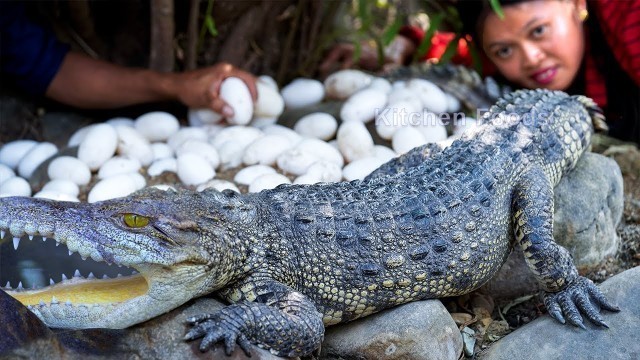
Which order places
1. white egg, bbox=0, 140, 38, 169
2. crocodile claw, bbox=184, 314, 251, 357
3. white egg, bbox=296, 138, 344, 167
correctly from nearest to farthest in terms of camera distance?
crocodile claw, bbox=184, 314, 251, 357, white egg, bbox=296, 138, 344, 167, white egg, bbox=0, 140, 38, 169

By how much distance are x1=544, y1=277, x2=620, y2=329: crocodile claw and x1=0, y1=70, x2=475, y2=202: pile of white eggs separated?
119 centimetres

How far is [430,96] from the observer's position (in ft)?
13.9

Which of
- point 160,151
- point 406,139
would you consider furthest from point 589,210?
point 160,151

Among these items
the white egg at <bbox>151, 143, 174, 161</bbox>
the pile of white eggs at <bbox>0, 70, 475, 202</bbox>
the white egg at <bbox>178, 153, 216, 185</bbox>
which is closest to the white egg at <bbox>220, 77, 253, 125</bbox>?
the pile of white eggs at <bbox>0, 70, 475, 202</bbox>

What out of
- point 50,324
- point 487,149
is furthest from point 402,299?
point 50,324

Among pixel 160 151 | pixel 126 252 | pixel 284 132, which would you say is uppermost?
pixel 126 252

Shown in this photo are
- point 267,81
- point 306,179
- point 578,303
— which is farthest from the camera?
point 267,81

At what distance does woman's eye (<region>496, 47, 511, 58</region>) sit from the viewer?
4.18 m

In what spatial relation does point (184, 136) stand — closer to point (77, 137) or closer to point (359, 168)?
point (77, 137)

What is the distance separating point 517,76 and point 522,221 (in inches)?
71.8

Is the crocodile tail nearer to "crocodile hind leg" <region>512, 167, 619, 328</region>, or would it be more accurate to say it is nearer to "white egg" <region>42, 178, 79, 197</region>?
"crocodile hind leg" <region>512, 167, 619, 328</region>

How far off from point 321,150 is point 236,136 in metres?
0.51

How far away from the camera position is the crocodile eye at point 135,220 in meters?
2.22

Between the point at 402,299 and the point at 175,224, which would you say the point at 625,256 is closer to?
the point at 402,299
